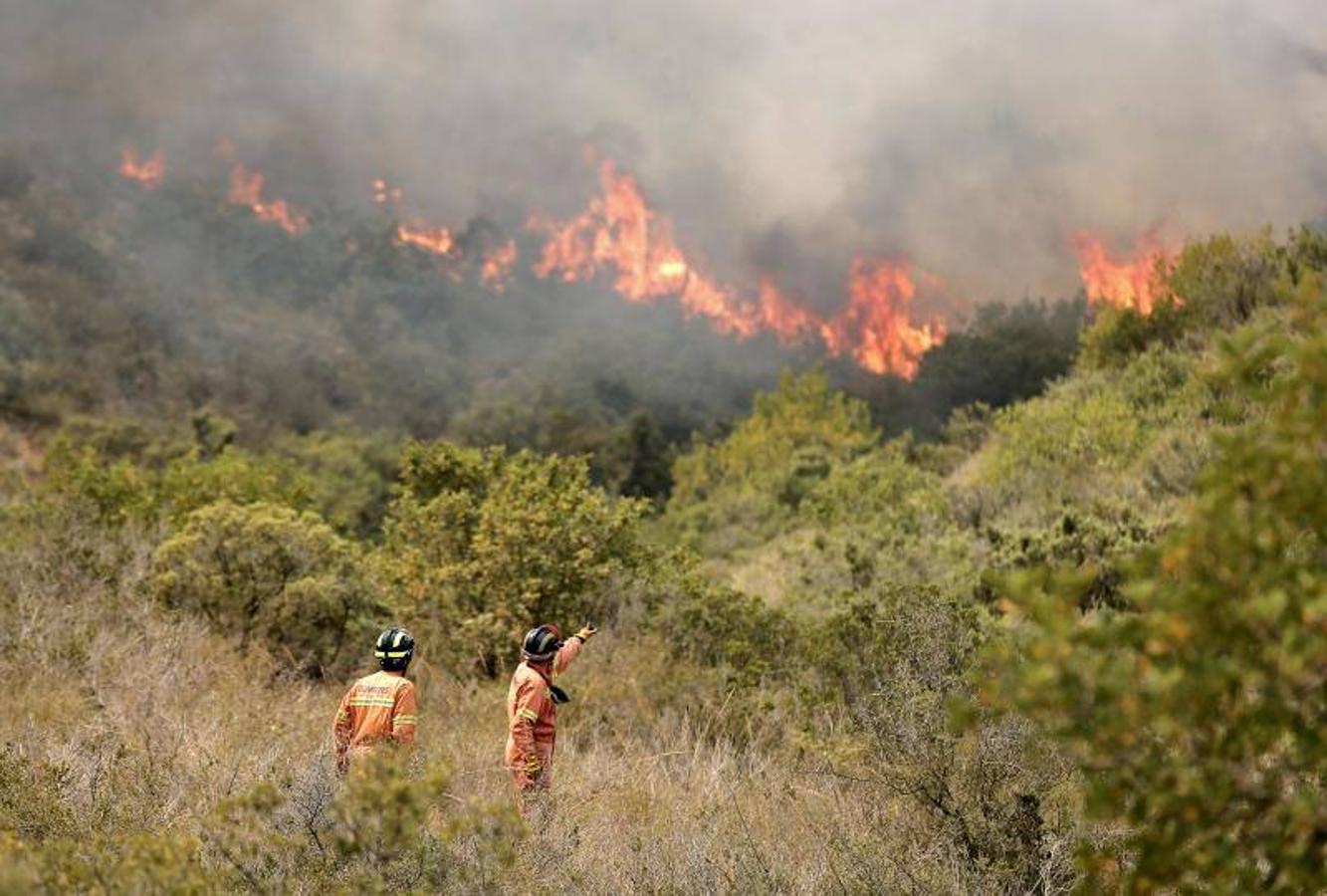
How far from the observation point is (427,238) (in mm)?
139000

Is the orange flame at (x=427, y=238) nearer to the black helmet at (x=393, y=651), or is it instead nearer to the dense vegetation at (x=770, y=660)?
the dense vegetation at (x=770, y=660)

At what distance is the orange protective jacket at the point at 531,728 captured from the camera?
6324mm

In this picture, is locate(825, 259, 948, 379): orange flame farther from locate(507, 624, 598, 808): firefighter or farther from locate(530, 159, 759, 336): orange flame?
locate(507, 624, 598, 808): firefighter

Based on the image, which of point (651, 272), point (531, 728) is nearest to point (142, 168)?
point (651, 272)

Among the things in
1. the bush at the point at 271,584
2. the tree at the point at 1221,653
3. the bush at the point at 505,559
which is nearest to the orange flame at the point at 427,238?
the bush at the point at 271,584

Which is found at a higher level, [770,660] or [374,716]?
[770,660]

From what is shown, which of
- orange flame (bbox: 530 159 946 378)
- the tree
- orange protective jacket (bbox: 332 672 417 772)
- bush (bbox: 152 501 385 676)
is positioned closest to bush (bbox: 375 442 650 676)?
bush (bbox: 152 501 385 676)

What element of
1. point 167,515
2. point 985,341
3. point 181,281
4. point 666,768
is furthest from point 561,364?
point 666,768

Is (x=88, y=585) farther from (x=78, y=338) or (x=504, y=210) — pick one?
(x=504, y=210)

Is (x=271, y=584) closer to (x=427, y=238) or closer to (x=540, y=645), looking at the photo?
(x=540, y=645)

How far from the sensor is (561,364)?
91562 millimetres

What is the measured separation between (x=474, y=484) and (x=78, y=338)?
57.2m

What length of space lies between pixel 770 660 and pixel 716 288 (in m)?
116

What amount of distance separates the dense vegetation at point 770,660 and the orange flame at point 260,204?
11138cm
